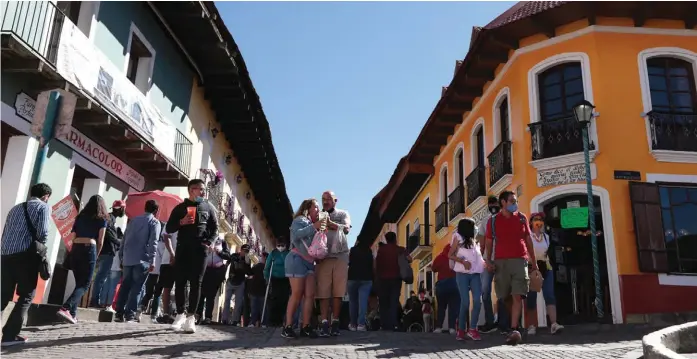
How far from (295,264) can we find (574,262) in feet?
28.3

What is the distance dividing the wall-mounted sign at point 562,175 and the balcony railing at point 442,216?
21.5ft

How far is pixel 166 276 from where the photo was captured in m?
9.17

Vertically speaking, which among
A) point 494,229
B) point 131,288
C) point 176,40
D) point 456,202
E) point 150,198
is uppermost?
point 176,40

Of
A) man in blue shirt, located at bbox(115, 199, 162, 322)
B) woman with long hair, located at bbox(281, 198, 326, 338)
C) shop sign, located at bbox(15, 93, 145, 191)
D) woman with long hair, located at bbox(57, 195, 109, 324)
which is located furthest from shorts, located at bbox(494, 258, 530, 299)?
shop sign, located at bbox(15, 93, 145, 191)

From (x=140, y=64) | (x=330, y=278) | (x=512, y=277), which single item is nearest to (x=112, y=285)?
(x=330, y=278)

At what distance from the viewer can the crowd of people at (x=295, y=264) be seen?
5.91 metres

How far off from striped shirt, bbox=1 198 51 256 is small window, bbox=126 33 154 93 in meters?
8.74

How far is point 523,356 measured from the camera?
18.0ft

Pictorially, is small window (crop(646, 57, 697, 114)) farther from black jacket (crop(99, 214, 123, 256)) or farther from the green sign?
black jacket (crop(99, 214, 123, 256))

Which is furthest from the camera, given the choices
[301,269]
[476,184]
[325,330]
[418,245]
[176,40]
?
[418,245]

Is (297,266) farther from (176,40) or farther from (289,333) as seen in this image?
(176,40)

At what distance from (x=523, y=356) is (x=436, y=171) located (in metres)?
17.2

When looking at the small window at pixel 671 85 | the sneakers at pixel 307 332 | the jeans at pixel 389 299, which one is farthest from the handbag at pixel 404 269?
the small window at pixel 671 85

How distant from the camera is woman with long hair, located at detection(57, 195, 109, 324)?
7496 millimetres
